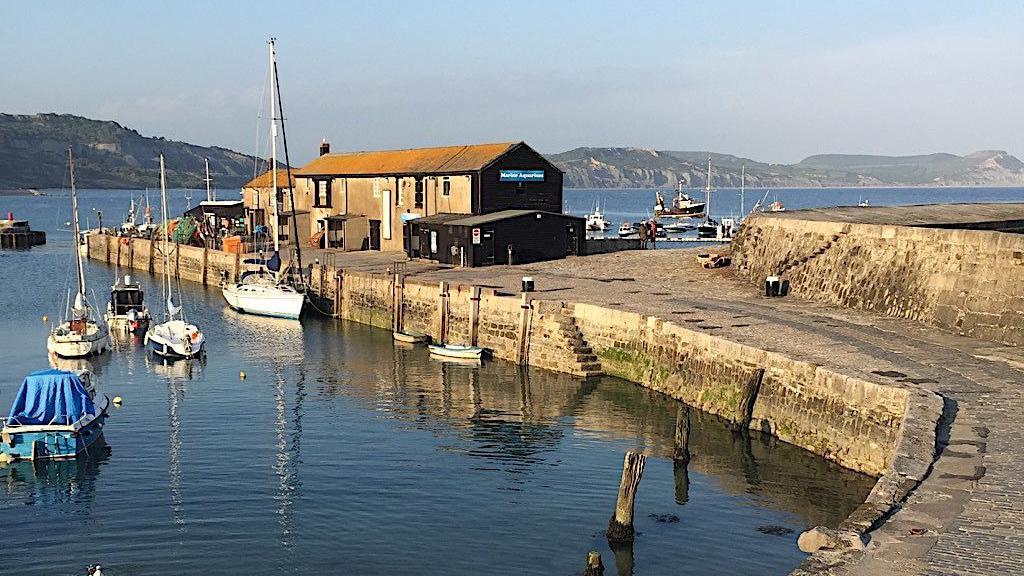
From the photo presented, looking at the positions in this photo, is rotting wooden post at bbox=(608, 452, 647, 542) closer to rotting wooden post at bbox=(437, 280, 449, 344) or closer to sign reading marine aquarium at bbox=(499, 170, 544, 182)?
rotting wooden post at bbox=(437, 280, 449, 344)

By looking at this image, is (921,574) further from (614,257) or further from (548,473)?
(614,257)

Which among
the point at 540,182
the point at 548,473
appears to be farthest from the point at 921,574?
the point at 540,182

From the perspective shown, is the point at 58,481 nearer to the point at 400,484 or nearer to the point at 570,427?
the point at 400,484

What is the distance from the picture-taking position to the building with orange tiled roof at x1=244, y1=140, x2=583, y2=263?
7012 cm

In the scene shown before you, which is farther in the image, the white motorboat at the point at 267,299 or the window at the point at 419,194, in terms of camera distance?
the window at the point at 419,194

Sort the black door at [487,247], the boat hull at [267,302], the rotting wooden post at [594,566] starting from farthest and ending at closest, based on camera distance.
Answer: the black door at [487,247]
the boat hull at [267,302]
the rotting wooden post at [594,566]

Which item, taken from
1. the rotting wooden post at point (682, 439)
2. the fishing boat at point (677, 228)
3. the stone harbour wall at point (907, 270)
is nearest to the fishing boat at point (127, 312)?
the stone harbour wall at point (907, 270)

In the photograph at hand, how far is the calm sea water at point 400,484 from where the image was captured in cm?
2436

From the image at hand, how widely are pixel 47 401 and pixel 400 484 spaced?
40.5ft

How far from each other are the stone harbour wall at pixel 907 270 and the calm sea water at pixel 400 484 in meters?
9.54

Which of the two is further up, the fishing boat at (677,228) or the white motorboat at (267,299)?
the fishing boat at (677,228)

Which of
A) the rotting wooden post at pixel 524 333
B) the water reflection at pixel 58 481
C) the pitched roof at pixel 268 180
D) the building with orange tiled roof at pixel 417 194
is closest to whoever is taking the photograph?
the water reflection at pixel 58 481

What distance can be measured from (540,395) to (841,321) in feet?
39.8

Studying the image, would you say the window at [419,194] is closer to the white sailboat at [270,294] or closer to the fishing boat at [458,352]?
the white sailboat at [270,294]
